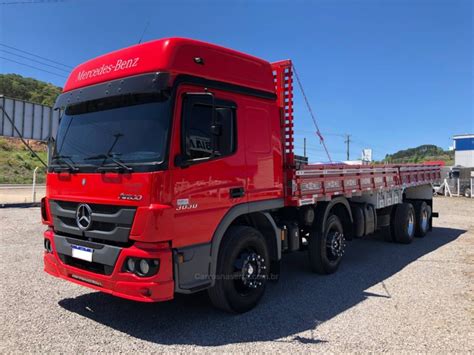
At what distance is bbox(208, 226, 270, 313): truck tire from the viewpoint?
4551 millimetres

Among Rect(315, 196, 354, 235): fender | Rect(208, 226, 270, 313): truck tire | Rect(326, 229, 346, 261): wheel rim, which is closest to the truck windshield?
Rect(208, 226, 270, 313): truck tire

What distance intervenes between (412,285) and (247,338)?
3313 mm

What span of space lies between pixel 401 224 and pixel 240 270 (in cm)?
638

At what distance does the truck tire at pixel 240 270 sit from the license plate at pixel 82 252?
1.41 m

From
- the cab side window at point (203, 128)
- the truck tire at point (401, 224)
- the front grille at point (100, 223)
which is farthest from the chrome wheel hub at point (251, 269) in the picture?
the truck tire at point (401, 224)

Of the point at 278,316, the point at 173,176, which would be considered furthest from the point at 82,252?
→ the point at 278,316

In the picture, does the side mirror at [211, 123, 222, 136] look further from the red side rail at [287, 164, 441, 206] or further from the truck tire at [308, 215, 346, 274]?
the truck tire at [308, 215, 346, 274]

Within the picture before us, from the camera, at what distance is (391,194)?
9.32m

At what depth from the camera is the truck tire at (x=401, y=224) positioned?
9.72 metres

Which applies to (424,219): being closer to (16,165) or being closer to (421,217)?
(421,217)

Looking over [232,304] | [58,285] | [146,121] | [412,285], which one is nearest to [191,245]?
[232,304]

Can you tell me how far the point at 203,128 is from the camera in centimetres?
420

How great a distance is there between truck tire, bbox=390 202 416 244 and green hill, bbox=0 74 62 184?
29595mm

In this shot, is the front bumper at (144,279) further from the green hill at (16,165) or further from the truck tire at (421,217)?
the green hill at (16,165)
